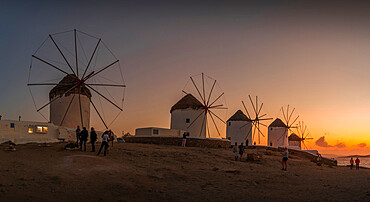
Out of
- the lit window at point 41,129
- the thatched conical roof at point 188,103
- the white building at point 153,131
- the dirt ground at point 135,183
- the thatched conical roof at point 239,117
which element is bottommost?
the dirt ground at point 135,183

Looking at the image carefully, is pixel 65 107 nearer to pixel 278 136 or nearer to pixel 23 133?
pixel 23 133

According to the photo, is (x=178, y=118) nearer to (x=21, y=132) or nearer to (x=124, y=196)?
(x=21, y=132)

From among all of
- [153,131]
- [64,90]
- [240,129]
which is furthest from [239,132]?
[64,90]

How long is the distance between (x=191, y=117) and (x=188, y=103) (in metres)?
1.77

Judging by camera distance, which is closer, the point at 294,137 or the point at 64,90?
the point at 64,90

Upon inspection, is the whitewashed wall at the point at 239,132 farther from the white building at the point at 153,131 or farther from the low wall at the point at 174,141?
the low wall at the point at 174,141

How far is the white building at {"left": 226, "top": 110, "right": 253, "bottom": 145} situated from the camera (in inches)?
1784

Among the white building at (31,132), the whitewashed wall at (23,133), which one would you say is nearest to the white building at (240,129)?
the white building at (31,132)

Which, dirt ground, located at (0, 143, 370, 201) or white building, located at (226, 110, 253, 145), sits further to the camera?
white building, located at (226, 110, 253, 145)

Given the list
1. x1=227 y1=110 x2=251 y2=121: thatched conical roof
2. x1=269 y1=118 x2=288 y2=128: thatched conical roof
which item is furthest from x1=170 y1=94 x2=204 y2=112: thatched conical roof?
x1=269 y1=118 x2=288 y2=128: thatched conical roof

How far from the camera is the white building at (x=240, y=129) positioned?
149 ft

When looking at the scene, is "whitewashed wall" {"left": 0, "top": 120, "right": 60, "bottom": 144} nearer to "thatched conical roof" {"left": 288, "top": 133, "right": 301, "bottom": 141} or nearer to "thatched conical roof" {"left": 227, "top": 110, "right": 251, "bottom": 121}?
"thatched conical roof" {"left": 227, "top": 110, "right": 251, "bottom": 121}

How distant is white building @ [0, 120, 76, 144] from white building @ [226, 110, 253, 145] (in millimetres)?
27728

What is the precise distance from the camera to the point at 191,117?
3684 centimetres
